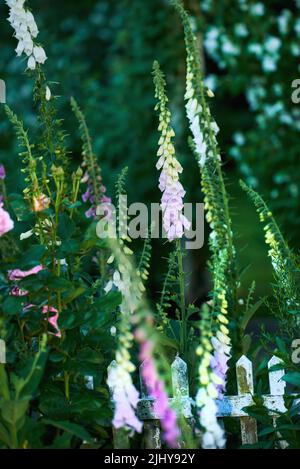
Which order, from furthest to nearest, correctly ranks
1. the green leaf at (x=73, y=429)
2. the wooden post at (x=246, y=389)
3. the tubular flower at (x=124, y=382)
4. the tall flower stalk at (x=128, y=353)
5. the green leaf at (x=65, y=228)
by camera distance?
1. the wooden post at (x=246, y=389)
2. the green leaf at (x=65, y=228)
3. the green leaf at (x=73, y=429)
4. the tubular flower at (x=124, y=382)
5. the tall flower stalk at (x=128, y=353)

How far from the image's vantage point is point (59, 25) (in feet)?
26.8

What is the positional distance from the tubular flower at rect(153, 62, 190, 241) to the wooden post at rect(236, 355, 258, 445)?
512 mm

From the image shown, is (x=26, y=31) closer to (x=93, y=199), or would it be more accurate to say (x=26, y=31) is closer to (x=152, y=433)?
(x=93, y=199)

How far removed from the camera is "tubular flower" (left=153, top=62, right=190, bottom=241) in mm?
2656

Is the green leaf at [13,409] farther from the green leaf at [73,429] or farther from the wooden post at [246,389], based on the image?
the wooden post at [246,389]

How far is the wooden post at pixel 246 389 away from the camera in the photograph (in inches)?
106

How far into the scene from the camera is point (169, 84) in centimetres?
693

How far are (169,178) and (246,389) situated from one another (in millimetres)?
782

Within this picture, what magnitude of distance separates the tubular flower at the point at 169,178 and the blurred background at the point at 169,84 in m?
3.29

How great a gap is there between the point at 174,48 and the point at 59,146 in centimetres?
418
